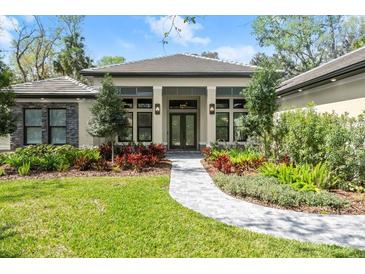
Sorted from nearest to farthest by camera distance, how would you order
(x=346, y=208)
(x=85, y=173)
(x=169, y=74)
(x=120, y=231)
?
(x=120, y=231)
(x=346, y=208)
(x=85, y=173)
(x=169, y=74)

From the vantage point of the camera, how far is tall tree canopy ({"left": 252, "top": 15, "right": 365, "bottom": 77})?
3094cm

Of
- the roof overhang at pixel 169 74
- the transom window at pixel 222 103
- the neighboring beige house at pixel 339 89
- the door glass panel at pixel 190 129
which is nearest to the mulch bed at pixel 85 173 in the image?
the roof overhang at pixel 169 74

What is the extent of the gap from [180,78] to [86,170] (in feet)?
24.4

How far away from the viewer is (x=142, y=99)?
17.9m

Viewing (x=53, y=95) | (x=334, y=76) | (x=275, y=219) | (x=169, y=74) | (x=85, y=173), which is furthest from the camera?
(x=169, y=74)

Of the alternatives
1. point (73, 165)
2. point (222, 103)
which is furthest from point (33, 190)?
point (222, 103)

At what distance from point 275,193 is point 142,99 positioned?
40.3ft

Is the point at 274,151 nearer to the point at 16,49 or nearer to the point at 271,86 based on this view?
the point at 271,86

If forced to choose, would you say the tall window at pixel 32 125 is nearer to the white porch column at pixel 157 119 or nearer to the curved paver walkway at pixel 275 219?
the white porch column at pixel 157 119

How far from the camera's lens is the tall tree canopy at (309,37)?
102ft

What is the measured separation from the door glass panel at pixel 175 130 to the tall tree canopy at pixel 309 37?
55.2 ft

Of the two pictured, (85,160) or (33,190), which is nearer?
(33,190)

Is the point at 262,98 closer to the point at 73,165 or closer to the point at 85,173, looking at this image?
the point at 85,173

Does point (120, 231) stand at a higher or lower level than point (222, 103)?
lower
